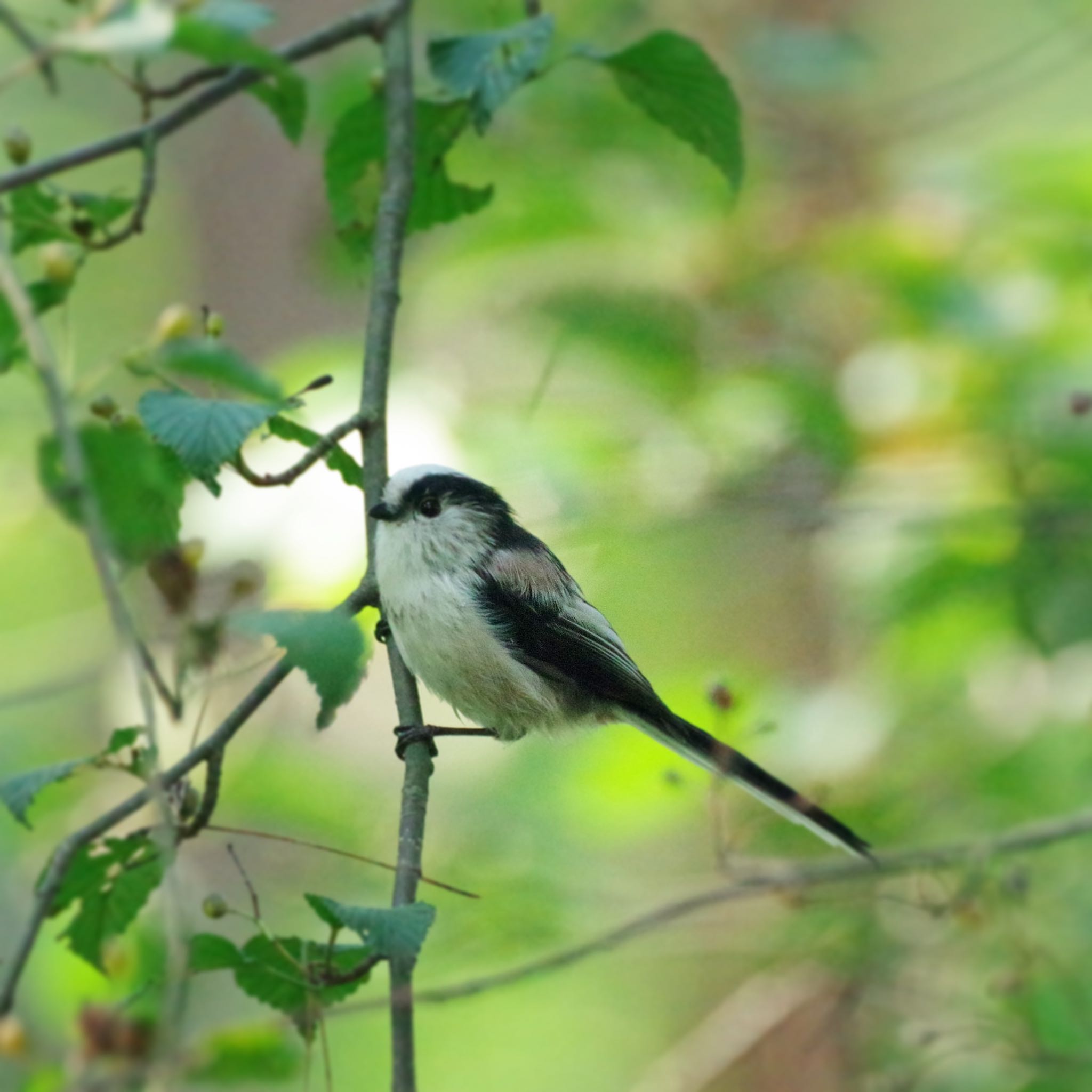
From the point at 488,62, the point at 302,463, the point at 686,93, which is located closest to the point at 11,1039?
the point at 302,463

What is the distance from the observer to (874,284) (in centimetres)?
339

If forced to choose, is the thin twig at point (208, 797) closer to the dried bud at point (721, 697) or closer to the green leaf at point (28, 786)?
the green leaf at point (28, 786)

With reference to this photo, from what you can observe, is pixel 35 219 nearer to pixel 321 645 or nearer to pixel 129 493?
pixel 129 493

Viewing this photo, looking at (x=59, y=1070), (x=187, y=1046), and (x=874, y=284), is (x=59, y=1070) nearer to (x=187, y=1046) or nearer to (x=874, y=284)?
(x=187, y=1046)

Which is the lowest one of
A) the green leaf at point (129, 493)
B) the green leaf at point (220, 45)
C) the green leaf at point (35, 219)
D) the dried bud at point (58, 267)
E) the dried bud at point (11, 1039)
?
the dried bud at point (11, 1039)

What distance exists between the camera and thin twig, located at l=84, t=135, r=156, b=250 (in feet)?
7.32

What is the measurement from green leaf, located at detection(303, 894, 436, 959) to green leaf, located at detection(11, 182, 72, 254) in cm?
127

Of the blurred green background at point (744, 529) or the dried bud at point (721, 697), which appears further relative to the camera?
the blurred green background at point (744, 529)

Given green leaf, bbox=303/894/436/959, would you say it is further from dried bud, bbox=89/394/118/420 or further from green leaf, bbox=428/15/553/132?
green leaf, bbox=428/15/553/132

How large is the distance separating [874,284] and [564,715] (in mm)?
1408

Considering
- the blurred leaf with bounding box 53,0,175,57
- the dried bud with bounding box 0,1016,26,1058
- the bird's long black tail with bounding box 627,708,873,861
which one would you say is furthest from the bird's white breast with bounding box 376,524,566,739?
the dried bud with bounding box 0,1016,26,1058

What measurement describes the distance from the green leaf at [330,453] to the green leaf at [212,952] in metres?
0.69

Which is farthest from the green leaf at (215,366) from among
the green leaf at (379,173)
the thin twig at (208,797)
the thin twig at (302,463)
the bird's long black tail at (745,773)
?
the bird's long black tail at (745,773)

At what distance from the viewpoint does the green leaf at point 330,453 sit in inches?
78.0
